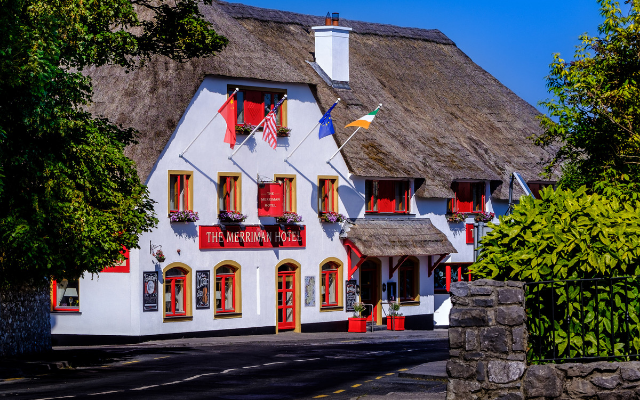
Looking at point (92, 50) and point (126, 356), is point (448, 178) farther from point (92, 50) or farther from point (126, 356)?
point (92, 50)

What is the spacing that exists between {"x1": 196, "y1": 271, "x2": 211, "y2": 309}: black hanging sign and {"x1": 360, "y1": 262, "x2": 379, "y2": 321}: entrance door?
8311mm

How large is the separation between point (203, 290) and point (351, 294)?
7.50 meters

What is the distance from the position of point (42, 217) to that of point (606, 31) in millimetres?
14743

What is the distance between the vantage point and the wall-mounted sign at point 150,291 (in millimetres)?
35875

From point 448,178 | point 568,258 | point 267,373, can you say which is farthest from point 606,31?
point 448,178

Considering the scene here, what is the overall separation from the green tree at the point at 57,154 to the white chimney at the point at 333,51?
21241mm

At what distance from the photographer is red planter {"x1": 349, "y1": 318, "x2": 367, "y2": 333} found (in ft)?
136

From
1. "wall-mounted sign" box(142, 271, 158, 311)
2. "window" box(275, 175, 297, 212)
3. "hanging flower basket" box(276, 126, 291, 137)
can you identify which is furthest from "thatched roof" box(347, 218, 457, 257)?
"wall-mounted sign" box(142, 271, 158, 311)

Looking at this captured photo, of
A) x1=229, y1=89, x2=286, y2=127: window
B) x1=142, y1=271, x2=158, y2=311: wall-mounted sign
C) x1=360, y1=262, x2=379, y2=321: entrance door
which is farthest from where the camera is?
x1=360, y1=262, x2=379, y2=321: entrance door

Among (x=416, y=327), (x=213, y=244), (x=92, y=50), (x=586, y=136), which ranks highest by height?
(x=92, y=50)

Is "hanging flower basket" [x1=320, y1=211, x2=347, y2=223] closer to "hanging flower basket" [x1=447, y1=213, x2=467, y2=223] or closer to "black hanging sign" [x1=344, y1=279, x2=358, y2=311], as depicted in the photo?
"black hanging sign" [x1=344, y1=279, x2=358, y2=311]

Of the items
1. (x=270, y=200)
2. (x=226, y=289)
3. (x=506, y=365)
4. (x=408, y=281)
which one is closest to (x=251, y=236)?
(x=270, y=200)

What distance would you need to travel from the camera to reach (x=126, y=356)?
28.5 m

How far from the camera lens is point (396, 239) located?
43219mm
